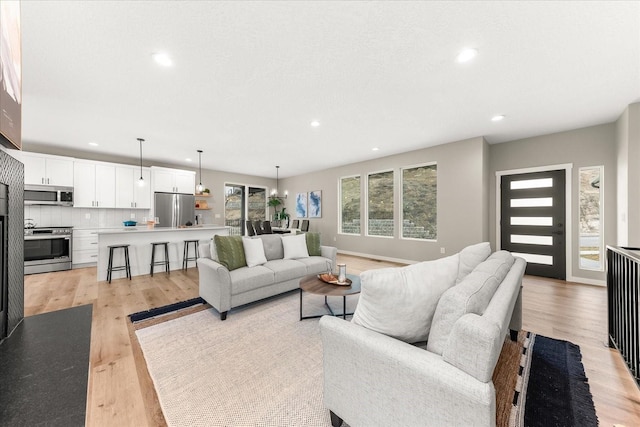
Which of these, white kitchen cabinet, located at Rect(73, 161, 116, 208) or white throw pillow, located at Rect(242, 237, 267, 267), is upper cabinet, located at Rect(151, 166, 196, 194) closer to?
white kitchen cabinet, located at Rect(73, 161, 116, 208)

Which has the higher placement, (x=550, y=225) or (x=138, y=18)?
(x=138, y=18)

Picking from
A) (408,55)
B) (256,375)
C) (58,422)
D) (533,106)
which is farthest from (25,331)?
(533,106)

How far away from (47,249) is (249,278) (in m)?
4.70

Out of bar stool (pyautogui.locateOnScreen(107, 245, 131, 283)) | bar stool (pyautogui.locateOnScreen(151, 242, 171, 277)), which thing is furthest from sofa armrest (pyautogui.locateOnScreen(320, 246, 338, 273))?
bar stool (pyautogui.locateOnScreen(107, 245, 131, 283))

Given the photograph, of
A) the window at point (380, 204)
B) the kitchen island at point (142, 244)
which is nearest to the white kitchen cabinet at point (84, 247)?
the kitchen island at point (142, 244)

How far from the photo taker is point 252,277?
9.77 ft

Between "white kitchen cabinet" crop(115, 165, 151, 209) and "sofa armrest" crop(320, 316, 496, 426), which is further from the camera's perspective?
"white kitchen cabinet" crop(115, 165, 151, 209)

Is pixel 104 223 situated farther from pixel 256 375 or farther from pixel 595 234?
pixel 595 234

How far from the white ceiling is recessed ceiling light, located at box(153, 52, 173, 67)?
0.05 metres

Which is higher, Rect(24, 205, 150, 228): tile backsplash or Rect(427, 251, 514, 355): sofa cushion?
Rect(24, 205, 150, 228): tile backsplash

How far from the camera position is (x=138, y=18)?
1.79 metres

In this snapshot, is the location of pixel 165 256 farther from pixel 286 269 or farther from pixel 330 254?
pixel 330 254

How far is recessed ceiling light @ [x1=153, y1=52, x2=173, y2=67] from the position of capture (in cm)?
219

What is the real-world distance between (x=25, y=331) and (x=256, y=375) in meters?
2.02
